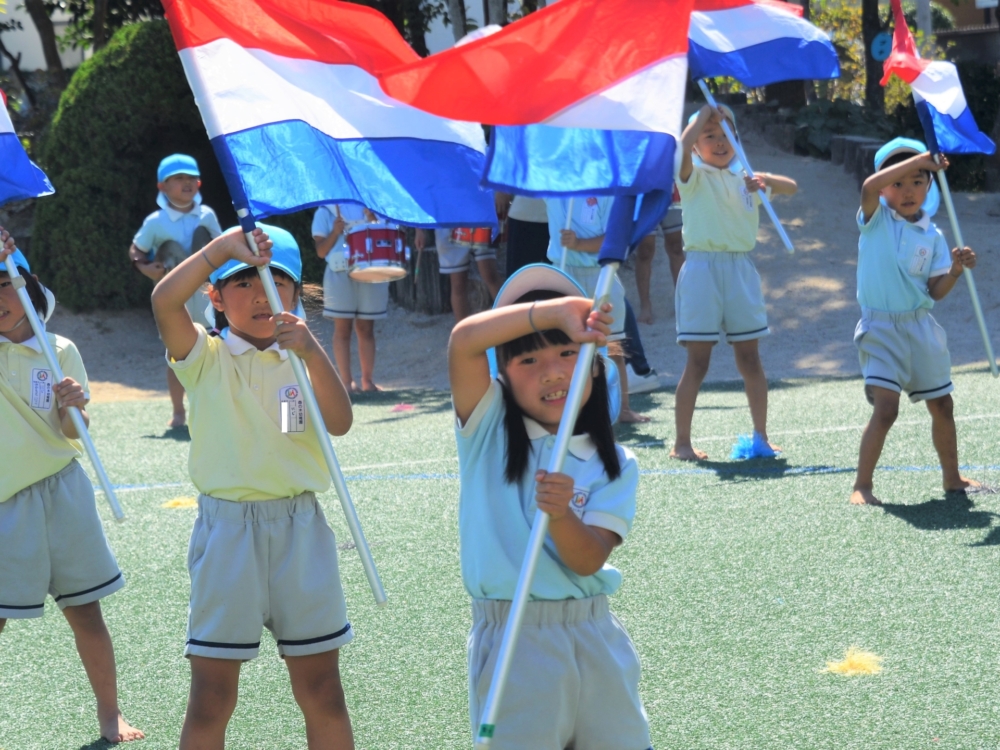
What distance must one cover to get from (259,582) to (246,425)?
396 millimetres

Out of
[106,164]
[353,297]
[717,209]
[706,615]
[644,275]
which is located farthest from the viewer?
[106,164]

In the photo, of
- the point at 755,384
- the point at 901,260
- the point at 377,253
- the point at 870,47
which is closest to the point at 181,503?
the point at 377,253

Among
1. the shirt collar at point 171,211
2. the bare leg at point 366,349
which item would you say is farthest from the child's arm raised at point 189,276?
the bare leg at point 366,349

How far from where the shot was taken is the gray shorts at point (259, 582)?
3172mm

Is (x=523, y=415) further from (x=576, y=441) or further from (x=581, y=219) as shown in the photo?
(x=581, y=219)

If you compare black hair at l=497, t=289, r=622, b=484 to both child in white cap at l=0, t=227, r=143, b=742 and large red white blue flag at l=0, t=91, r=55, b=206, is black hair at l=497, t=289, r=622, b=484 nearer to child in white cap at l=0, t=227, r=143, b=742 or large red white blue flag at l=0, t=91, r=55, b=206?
child in white cap at l=0, t=227, r=143, b=742

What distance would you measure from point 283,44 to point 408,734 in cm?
193

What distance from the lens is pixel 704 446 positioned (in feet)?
24.3

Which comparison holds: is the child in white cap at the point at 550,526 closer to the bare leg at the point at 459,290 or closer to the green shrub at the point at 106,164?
the bare leg at the point at 459,290

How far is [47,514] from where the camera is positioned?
12.3 ft

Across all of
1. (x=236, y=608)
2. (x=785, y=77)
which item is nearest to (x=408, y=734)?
(x=236, y=608)

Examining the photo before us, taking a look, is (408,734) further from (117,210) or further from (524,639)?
(117,210)

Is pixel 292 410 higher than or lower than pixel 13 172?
lower

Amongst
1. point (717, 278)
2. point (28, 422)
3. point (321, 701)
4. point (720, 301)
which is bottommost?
point (720, 301)
